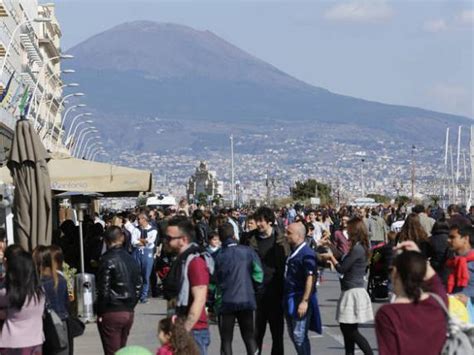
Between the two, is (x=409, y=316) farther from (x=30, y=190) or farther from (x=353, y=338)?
(x=30, y=190)

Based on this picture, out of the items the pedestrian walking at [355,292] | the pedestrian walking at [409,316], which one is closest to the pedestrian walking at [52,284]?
the pedestrian walking at [355,292]

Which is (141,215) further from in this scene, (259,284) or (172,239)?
(172,239)

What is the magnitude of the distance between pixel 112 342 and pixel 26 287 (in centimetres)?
272

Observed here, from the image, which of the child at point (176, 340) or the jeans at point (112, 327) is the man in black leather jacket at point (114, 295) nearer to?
the jeans at point (112, 327)

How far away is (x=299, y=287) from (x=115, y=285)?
1910mm

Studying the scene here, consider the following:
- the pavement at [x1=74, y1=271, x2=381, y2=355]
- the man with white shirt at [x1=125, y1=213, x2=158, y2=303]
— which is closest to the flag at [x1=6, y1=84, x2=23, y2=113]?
the man with white shirt at [x1=125, y1=213, x2=158, y2=303]

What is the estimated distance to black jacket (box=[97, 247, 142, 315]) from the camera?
14.4 meters

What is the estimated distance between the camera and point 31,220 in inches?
728

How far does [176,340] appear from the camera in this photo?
33.3ft

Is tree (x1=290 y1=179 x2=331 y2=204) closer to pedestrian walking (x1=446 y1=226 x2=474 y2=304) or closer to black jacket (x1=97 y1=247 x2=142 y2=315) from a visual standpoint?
black jacket (x1=97 y1=247 x2=142 y2=315)

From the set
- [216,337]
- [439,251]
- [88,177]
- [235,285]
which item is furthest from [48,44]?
[235,285]

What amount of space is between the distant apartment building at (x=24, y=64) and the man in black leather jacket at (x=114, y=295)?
30100mm

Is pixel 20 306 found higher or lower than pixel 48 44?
lower

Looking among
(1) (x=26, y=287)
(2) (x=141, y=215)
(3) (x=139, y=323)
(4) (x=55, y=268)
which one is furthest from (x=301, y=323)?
(2) (x=141, y=215)
